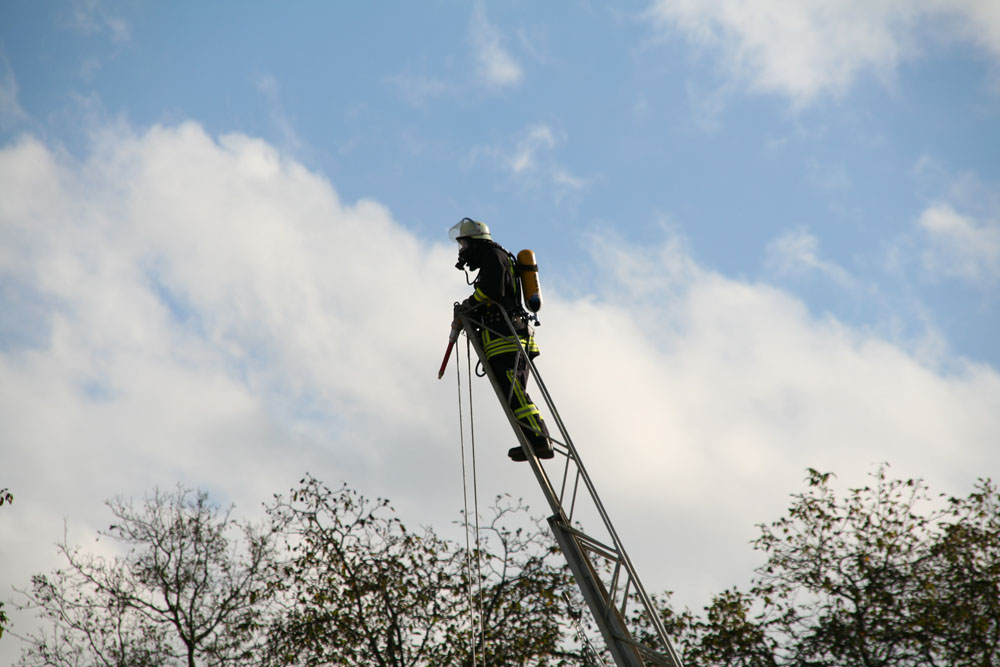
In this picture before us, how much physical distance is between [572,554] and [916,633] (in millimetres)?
10730

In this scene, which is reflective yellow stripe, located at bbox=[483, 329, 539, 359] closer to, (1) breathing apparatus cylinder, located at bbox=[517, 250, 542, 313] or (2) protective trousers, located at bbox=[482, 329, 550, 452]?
(2) protective trousers, located at bbox=[482, 329, 550, 452]

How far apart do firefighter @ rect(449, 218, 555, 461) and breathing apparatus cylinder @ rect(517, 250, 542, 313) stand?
10 cm

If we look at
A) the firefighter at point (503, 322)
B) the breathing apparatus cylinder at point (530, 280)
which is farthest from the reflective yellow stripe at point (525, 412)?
the breathing apparatus cylinder at point (530, 280)

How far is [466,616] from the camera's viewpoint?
16.3m

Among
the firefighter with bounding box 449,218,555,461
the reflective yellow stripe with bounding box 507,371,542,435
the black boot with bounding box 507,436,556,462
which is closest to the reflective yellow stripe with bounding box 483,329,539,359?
the firefighter with bounding box 449,218,555,461

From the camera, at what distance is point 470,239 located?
8.09 metres

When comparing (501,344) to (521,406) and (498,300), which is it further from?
(521,406)

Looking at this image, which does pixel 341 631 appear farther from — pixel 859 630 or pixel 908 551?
pixel 908 551

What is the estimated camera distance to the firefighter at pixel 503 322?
24.1 feet

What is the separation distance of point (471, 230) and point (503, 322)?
0.97 meters

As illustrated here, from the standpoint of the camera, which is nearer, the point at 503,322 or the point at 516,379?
the point at 516,379

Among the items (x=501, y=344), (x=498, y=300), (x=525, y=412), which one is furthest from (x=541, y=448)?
(x=498, y=300)

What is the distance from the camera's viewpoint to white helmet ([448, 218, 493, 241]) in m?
8.11

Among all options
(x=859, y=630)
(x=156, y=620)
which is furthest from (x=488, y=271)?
(x=156, y=620)
